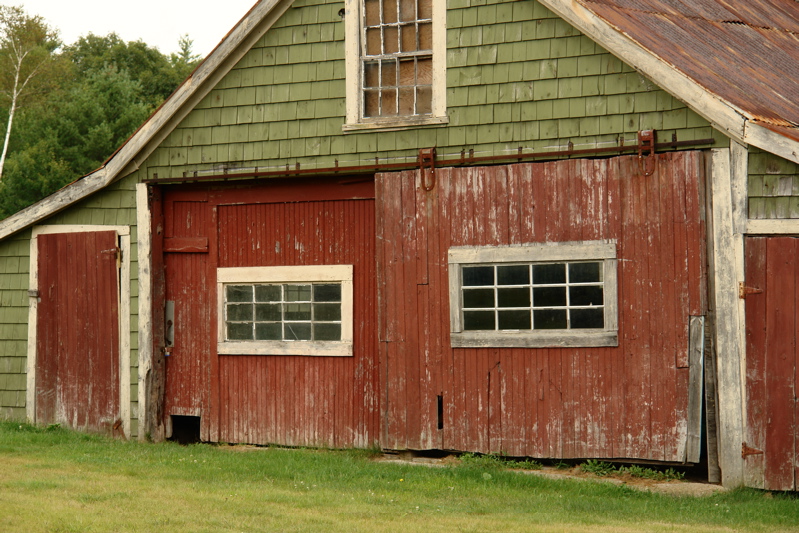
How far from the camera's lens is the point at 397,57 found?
34.3 feet

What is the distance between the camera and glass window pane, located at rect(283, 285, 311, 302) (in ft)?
36.5

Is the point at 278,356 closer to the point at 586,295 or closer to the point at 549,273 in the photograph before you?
the point at 549,273

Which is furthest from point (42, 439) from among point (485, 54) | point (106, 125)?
point (106, 125)

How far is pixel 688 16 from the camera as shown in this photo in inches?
441

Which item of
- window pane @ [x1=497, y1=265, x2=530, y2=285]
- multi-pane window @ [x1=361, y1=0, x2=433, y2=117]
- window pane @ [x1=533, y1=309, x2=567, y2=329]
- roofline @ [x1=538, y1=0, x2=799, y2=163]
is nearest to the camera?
roofline @ [x1=538, y1=0, x2=799, y2=163]

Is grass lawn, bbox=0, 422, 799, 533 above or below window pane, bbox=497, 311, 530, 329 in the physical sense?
below

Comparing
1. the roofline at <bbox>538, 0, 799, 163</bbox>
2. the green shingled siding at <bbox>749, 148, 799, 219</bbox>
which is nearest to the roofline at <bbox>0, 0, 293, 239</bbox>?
the roofline at <bbox>538, 0, 799, 163</bbox>

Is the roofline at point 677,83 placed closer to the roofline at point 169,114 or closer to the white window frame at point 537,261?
the white window frame at point 537,261

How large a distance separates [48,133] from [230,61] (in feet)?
88.6

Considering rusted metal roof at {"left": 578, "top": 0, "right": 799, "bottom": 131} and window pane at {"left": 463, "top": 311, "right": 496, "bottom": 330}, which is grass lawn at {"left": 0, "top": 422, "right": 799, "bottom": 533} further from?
rusted metal roof at {"left": 578, "top": 0, "right": 799, "bottom": 131}

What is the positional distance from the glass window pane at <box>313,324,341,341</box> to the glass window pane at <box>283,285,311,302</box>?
32 centimetres

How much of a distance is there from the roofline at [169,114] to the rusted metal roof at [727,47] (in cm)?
344

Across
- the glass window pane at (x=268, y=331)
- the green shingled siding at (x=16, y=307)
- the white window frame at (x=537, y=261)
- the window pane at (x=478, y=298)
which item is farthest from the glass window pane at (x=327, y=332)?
the green shingled siding at (x=16, y=307)

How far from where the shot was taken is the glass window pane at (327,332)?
434 inches
